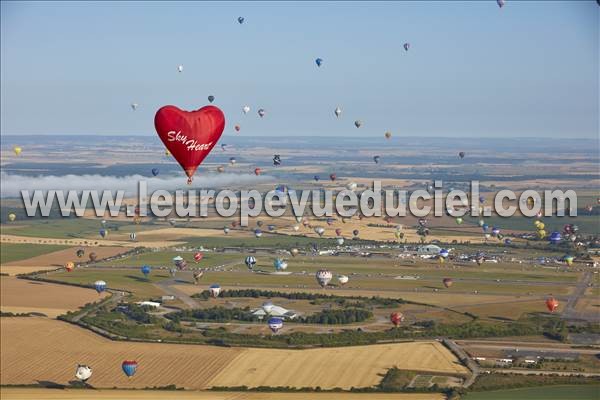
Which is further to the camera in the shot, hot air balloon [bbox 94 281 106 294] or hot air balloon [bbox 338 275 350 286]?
hot air balloon [bbox 338 275 350 286]

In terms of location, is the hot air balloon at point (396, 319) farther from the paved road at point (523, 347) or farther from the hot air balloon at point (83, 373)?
the hot air balloon at point (83, 373)

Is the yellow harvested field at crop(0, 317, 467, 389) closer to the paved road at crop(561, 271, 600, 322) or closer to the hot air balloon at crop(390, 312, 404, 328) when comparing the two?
the hot air balloon at crop(390, 312, 404, 328)

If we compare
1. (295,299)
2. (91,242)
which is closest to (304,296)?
(295,299)

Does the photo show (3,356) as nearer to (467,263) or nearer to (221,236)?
(467,263)

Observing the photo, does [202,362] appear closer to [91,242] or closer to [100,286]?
[100,286]

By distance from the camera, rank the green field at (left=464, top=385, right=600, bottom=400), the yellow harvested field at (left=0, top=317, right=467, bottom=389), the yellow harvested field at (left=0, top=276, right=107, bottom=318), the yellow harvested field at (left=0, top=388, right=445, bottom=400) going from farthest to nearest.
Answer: the yellow harvested field at (left=0, top=276, right=107, bottom=318) < the yellow harvested field at (left=0, top=317, right=467, bottom=389) < the green field at (left=464, top=385, right=600, bottom=400) < the yellow harvested field at (left=0, top=388, right=445, bottom=400)

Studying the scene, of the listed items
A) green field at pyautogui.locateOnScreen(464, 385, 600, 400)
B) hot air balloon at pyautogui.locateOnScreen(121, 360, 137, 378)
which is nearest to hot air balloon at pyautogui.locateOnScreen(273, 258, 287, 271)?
hot air balloon at pyautogui.locateOnScreen(121, 360, 137, 378)
